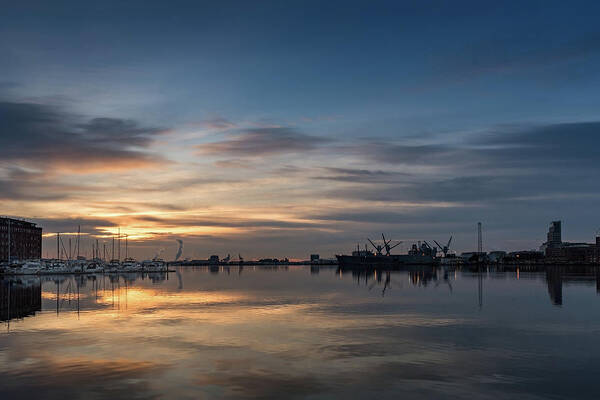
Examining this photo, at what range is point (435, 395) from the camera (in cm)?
2931

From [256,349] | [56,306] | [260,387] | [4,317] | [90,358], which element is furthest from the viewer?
[56,306]

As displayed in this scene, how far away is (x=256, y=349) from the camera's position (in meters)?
43.1

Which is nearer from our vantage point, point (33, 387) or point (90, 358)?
point (33, 387)

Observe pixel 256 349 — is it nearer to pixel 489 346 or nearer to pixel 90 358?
pixel 90 358

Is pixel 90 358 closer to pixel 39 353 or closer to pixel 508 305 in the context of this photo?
pixel 39 353

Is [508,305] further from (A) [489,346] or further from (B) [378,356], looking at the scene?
(B) [378,356]

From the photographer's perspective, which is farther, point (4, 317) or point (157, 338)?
point (4, 317)

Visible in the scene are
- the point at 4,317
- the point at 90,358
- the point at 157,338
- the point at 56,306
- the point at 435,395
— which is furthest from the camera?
the point at 56,306

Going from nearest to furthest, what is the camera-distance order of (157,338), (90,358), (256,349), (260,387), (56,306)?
1. (260,387)
2. (90,358)
3. (256,349)
4. (157,338)
5. (56,306)

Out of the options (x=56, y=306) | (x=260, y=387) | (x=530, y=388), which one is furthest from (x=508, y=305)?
(x=56, y=306)

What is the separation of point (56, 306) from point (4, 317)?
1513 centimetres

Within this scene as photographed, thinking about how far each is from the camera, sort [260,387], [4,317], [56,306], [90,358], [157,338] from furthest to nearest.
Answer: [56,306] < [4,317] < [157,338] < [90,358] < [260,387]

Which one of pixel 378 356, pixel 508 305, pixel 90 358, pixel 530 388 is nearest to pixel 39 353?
pixel 90 358

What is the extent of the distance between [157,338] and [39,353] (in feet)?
33.2
